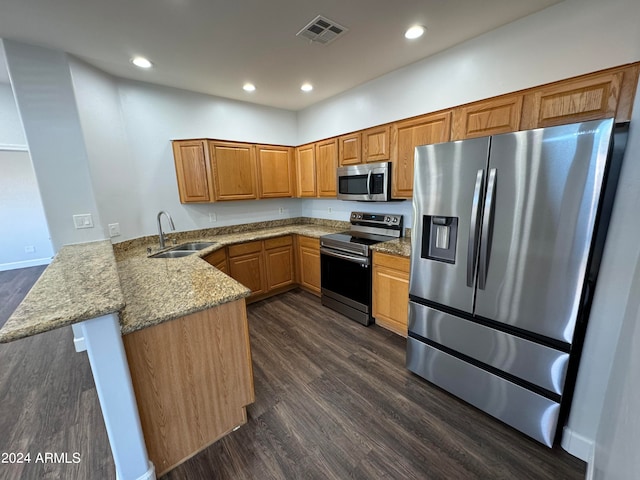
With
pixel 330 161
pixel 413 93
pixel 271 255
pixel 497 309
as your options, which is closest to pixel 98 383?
pixel 497 309

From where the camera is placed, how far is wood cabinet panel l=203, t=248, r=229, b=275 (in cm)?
275

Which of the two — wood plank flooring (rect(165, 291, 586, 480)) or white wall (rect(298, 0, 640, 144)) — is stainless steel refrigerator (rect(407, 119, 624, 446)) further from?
white wall (rect(298, 0, 640, 144))

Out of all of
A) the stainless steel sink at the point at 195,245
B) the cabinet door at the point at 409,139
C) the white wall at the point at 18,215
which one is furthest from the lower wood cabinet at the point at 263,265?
the white wall at the point at 18,215

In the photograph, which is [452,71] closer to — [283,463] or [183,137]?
[183,137]

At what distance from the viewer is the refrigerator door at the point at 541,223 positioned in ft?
3.99

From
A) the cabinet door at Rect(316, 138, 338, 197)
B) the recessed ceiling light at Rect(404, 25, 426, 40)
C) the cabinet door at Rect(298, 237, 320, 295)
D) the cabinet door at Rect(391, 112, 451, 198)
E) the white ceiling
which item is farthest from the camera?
the cabinet door at Rect(298, 237, 320, 295)

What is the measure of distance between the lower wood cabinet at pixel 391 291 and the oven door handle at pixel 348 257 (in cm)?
10

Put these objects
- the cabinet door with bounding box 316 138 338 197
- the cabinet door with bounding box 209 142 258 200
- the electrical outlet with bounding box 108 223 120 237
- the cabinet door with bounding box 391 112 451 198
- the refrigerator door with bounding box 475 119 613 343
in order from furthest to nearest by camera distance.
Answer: the cabinet door with bounding box 316 138 338 197 → the cabinet door with bounding box 209 142 258 200 → the electrical outlet with bounding box 108 223 120 237 → the cabinet door with bounding box 391 112 451 198 → the refrigerator door with bounding box 475 119 613 343

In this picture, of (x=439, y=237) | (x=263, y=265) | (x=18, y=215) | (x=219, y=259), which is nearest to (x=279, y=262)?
(x=263, y=265)

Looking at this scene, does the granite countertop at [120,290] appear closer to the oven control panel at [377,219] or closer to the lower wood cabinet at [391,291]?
the lower wood cabinet at [391,291]

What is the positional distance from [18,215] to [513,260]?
7905mm

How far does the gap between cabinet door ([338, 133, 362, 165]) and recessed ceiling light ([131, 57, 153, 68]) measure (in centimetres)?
210

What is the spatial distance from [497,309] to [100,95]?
390cm

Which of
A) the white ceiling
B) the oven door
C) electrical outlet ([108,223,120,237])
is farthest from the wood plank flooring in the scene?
the white ceiling
